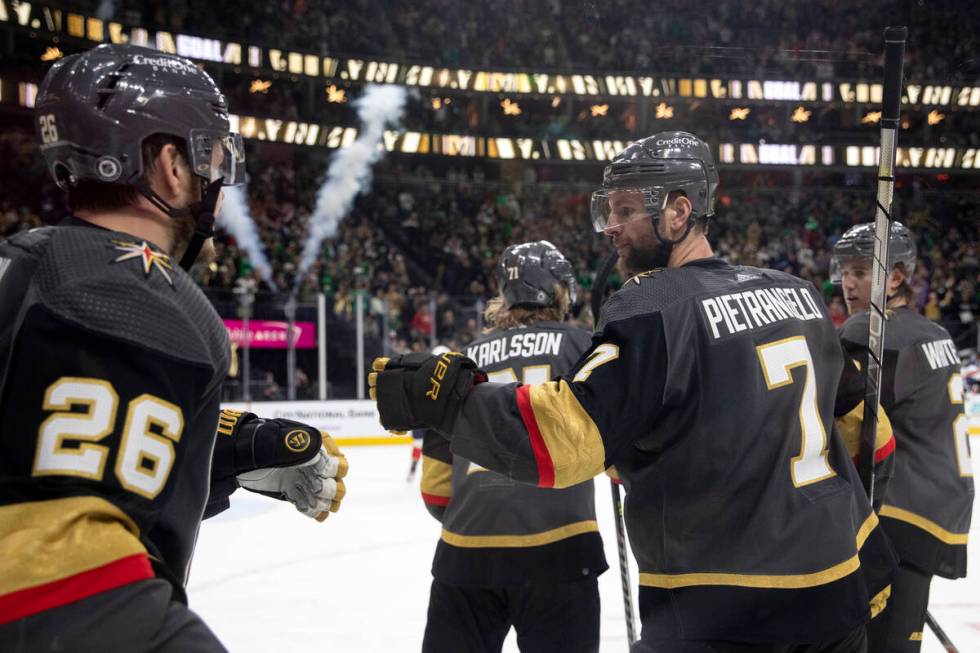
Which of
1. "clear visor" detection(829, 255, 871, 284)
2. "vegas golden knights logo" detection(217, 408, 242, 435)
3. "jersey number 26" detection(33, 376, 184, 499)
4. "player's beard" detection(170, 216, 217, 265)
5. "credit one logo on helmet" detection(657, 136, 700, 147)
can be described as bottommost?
"vegas golden knights logo" detection(217, 408, 242, 435)

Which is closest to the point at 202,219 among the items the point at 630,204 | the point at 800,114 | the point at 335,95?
the point at 630,204

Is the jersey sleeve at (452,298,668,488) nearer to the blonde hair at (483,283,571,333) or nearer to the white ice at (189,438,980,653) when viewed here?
the blonde hair at (483,283,571,333)

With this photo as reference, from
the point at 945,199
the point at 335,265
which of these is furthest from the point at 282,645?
the point at 945,199

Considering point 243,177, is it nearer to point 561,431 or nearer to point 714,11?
point 561,431

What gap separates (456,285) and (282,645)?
15.2m

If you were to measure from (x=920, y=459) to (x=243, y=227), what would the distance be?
1708cm

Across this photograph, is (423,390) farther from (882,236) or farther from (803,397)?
(882,236)

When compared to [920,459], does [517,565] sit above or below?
below

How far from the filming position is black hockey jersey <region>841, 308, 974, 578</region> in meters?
2.95

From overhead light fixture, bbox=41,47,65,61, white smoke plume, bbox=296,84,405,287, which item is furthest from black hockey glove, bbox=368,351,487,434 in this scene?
white smoke plume, bbox=296,84,405,287

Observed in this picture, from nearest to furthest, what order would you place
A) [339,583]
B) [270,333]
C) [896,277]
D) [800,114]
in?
[896,277] → [339,583] → [270,333] → [800,114]

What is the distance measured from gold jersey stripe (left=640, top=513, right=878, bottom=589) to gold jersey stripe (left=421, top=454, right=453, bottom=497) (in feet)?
3.97

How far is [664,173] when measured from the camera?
2.07m

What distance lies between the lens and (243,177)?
167 cm
